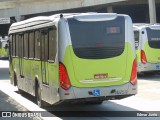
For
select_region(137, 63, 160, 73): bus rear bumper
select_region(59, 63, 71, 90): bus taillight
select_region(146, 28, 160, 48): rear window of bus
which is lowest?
select_region(137, 63, 160, 73): bus rear bumper

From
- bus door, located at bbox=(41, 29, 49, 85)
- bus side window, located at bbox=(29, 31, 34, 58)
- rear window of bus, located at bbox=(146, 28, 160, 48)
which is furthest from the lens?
rear window of bus, located at bbox=(146, 28, 160, 48)

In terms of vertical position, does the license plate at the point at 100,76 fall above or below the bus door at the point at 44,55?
below

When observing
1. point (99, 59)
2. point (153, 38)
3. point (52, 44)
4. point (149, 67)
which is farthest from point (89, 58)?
point (153, 38)

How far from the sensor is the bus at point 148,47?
22.7 metres

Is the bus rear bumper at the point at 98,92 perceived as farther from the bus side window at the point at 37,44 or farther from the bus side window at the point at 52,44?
the bus side window at the point at 37,44

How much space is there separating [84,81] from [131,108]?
6.79 feet

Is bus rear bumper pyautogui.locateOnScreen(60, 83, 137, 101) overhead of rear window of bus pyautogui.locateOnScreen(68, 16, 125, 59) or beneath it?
beneath

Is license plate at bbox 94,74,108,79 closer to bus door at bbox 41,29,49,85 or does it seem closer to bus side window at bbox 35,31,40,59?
bus door at bbox 41,29,49,85

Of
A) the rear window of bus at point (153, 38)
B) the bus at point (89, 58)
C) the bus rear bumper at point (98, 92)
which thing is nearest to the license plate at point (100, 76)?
the bus at point (89, 58)

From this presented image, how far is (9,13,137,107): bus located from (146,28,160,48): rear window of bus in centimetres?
1150

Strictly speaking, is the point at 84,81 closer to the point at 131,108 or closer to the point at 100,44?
the point at 100,44

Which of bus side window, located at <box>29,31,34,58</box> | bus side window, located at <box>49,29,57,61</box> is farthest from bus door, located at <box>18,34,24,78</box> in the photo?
bus side window, located at <box>49,29,57,61</box>

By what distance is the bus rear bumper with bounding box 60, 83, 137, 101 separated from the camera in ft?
36.2

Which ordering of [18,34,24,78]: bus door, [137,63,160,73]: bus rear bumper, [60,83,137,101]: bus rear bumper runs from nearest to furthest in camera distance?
[60,83,137,101]: bus rear bumper < [18,34,24,78]: bus door < [137,63,160,73]: bus rear bumper
